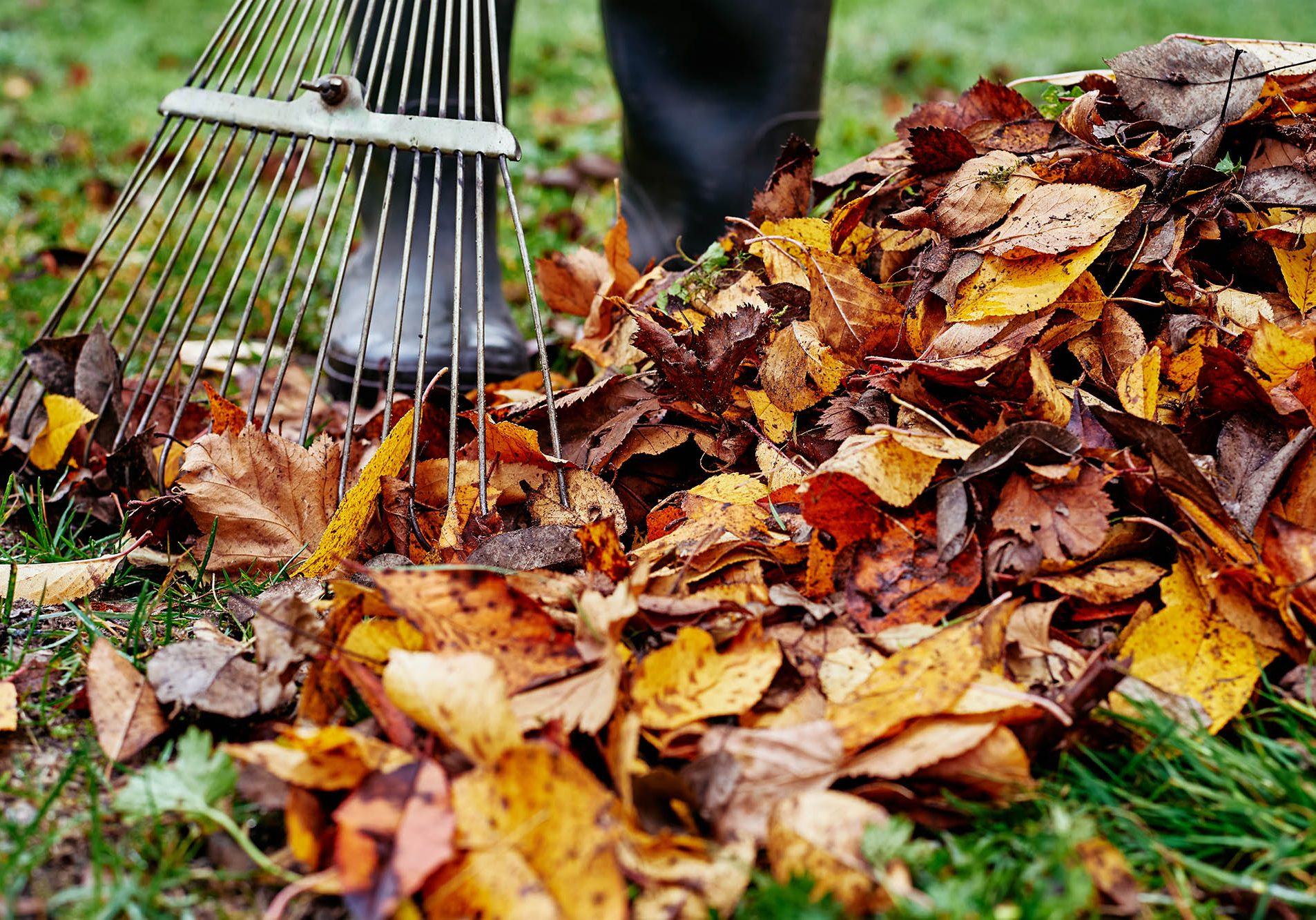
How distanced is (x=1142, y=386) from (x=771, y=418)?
1.42 feet

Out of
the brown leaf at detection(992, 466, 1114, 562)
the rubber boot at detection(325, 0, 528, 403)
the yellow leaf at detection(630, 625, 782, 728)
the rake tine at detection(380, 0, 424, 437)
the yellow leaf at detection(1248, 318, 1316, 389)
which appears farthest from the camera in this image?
the rubber boot at detection(325, 0, 528, 403)

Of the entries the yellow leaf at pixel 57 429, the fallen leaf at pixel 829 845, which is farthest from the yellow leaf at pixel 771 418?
the yellow leaf at pixel 57 429

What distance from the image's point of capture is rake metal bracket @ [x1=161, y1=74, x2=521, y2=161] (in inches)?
58.2

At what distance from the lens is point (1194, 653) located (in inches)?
40.0

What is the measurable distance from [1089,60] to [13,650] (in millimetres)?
4619

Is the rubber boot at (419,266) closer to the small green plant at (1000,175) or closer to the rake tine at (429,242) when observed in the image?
the rake tine at (429,242)

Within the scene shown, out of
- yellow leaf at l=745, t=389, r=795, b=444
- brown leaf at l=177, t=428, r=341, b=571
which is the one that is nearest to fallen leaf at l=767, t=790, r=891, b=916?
yellow leaf at l=745, t=389, r=795, b=444

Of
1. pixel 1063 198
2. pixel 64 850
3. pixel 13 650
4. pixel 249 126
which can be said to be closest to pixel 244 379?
pixel 249 126

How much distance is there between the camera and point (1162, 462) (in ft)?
3.55

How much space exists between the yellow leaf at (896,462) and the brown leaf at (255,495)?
69cm

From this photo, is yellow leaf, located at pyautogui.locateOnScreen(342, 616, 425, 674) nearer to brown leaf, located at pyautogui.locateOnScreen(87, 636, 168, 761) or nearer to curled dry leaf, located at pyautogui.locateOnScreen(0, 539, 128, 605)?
brown leaf, located at pyautogui.locateOnScreen(87, 636, 168, 761)

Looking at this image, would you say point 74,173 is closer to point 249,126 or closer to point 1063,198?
point 249,126

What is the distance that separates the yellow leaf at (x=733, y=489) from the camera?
1.24 metres

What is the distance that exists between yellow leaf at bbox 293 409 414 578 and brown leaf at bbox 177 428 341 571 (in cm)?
8
